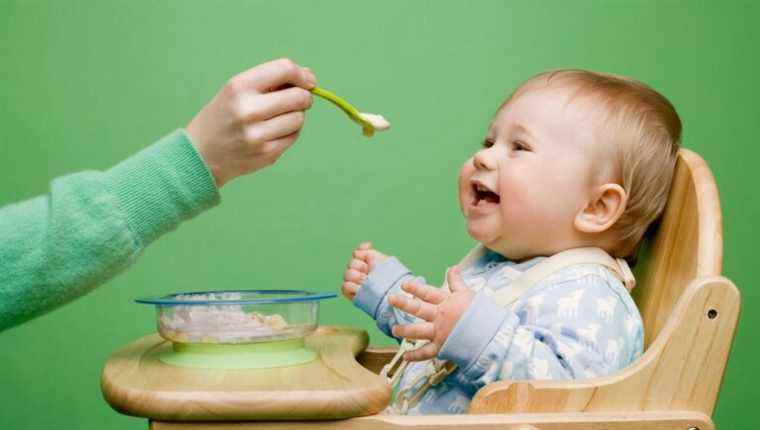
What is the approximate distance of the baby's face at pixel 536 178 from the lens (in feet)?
2.98

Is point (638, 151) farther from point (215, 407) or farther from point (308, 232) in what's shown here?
point (308, 232)

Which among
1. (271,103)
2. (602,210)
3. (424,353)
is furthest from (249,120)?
(602,210)

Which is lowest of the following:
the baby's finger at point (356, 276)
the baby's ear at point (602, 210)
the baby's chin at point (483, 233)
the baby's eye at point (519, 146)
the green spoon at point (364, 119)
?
the baby's finger at point (356, 276)

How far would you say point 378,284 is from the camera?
100 centimetres

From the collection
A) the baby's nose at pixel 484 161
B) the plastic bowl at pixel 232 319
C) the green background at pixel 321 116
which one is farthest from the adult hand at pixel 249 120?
the green background at pixel 321 116

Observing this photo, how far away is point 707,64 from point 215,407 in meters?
1.23

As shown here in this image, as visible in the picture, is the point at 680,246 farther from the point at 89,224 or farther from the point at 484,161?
the point at 89,224

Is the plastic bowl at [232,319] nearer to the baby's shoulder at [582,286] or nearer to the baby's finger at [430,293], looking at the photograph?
the baby's finger at [430,293]

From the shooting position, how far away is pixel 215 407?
65 cm

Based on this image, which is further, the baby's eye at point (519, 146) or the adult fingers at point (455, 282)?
the baby's eye at point (519, 146)

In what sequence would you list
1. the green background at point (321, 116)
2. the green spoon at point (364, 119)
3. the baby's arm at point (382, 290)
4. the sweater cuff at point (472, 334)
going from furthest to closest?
the green background at point (321, 116)
the baby's arm at point (382, 290)
the green spoon at point (364, 119)
the sweater cuff at point (472, 334)

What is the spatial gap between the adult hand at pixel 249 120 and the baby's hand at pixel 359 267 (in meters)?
0.24

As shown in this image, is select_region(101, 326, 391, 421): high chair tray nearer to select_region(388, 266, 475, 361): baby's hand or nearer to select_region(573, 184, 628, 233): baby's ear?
select_region(388, 266, 475, 361): baby's hand

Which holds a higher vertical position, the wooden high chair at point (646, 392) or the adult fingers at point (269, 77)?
the adult fingers at point (269, 77)
